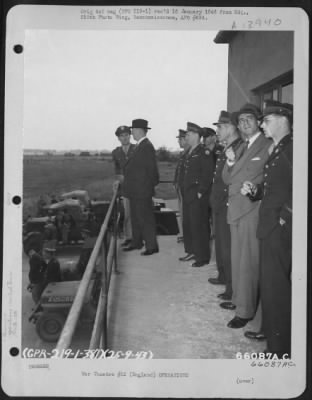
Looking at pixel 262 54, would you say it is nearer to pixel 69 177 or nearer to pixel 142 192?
pixel 142 192

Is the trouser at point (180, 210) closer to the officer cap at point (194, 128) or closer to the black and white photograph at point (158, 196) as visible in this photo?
the black and white photograph at point (158, 196)

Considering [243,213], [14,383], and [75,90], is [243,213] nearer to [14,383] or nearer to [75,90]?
[75,90]

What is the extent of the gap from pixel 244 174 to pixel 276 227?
0.13m

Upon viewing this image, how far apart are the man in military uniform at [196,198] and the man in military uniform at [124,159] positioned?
0.43 ft

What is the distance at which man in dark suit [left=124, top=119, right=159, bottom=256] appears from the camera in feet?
3.57

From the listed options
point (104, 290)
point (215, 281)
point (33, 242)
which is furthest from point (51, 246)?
point (215, 281)

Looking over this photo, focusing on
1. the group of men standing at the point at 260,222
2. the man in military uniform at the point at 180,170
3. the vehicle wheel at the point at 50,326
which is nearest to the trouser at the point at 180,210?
the man in military uniform at the point at 180,170

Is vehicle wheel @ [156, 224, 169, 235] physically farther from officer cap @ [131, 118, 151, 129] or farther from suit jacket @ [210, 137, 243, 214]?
officer cap @ [131, 118, 151, 129]

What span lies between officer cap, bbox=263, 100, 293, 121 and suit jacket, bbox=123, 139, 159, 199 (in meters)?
0.27

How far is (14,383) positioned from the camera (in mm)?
1037

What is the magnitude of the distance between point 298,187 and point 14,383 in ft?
2.47

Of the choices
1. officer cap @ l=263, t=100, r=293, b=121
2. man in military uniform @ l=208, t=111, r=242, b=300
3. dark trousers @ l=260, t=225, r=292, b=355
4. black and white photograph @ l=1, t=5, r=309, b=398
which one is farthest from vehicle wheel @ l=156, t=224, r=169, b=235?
officer cap @ l=263, t=100, r=293, b=121

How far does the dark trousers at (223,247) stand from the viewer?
1.06 metres

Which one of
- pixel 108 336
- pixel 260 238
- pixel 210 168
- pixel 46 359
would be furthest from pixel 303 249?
pixel 46 359
